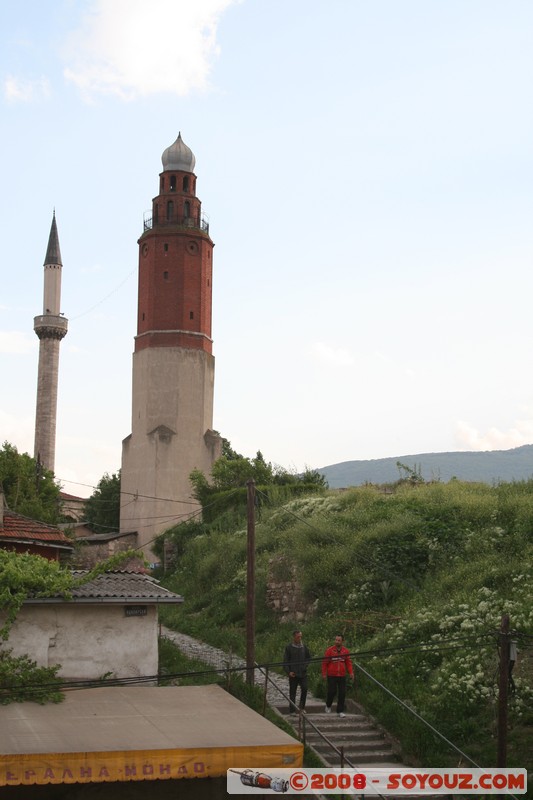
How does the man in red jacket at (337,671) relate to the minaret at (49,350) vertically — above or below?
below

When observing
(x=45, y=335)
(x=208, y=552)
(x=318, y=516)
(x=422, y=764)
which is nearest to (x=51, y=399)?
(x=45, y=335)

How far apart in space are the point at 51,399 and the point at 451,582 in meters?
51.3

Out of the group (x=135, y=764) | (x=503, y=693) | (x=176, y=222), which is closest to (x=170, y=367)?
(x=176, y=222)

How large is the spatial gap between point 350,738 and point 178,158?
50379 millimetres

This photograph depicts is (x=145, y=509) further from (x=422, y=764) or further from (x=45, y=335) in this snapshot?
(x=422, y=764)

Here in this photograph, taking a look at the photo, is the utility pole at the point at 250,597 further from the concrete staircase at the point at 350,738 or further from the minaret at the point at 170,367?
the minaret at the point at 170,367

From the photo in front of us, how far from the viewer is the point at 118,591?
59.7 ft

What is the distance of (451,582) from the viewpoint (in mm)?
23188

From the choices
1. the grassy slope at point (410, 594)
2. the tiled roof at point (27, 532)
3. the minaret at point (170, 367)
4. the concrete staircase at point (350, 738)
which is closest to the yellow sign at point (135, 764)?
the concrete staircase at point (350, 738)

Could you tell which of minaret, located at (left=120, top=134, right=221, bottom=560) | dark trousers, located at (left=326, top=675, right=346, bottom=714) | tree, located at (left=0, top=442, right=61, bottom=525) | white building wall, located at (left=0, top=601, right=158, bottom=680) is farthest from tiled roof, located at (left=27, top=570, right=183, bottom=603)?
minaret, located at (left=120, top=134, right=221, bottom=560)

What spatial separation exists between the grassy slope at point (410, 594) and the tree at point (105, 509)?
27471 mm

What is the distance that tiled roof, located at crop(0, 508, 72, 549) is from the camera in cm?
2141

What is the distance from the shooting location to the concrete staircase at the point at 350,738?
640 inches

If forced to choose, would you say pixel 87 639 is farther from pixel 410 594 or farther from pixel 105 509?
pixel 105 509
